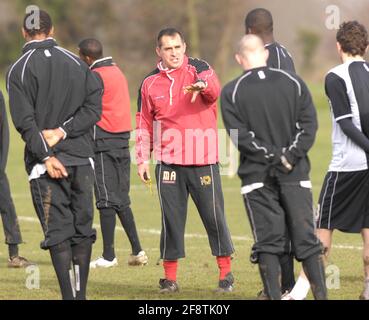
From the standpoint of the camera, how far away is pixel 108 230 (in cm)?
1292

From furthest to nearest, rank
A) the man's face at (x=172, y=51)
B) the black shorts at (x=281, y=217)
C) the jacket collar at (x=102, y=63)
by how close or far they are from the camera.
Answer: the jacket collar at (x=102, y=63)
the man's face at (x=172, y=51)
the black shorts at (x=281, y=217)

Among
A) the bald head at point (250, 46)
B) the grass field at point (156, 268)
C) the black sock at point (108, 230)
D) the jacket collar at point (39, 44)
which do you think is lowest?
the grass field at point (156, 268)

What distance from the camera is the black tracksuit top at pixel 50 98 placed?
30.2 ft

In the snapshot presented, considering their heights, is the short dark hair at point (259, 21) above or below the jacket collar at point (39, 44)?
above

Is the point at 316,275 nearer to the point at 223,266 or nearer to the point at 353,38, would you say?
the point at 223,266

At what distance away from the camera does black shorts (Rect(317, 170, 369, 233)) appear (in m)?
9.82

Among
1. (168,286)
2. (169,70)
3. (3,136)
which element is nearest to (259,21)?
(169,70)

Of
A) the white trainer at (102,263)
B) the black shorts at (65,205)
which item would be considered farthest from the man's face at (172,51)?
the white trainer at (102,263)

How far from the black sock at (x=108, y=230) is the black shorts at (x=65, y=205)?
3.15m

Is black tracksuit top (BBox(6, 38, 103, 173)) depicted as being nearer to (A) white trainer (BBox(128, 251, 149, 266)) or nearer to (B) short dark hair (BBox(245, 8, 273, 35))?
(B) short dark hair (BBox(245, 8, 273, 35))

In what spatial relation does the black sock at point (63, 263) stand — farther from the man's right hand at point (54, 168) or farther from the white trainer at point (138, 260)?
the white trainer at point (138, 260)

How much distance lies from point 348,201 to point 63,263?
263 cm

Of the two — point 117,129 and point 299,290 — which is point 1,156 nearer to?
point 117,129

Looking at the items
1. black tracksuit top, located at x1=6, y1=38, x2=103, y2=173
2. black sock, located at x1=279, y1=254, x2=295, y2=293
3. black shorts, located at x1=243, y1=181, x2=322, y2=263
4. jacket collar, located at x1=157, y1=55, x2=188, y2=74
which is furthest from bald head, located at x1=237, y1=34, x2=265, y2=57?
black sock, located at x1=279, y1=254, x2=295, y2=293
